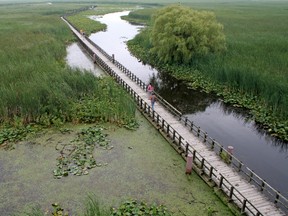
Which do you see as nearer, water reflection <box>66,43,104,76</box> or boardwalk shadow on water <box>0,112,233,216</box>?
boardwalk shadow on water <box>0,112,233,216</box>

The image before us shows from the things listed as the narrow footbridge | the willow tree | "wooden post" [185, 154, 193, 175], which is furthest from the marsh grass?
the willow tree

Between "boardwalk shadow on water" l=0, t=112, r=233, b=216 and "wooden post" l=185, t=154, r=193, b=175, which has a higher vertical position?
"wooden post" l=185, t=154, r=193, b=175

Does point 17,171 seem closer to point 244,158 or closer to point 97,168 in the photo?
point 97,168

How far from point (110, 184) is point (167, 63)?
30.4 metres

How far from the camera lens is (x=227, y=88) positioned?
3475 cm

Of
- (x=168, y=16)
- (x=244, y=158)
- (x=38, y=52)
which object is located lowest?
(x=244, y=158)

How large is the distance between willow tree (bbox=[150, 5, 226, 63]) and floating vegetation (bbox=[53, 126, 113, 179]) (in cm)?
2219

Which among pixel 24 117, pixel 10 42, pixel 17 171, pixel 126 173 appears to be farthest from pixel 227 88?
pixel 10 42

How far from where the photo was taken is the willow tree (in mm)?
41594

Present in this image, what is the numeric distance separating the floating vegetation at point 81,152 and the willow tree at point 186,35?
22.2m

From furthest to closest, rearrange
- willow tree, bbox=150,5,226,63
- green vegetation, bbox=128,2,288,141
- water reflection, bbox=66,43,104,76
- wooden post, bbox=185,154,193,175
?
1. water reflection, bbox=66,43,104,76
2. willow tree, bbox=150,5,226,63
3. green vegetation, bbox=128,2,288,141
4. wooden post, bbox=185,154,193,175

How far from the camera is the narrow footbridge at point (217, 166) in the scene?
1564 cm

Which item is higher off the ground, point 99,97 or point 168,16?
point 168,16

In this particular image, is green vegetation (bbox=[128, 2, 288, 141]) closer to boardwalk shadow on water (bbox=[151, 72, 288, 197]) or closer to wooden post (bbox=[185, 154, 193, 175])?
boardwalk shadow on water (bbox=[151, 72, 288, 197])
